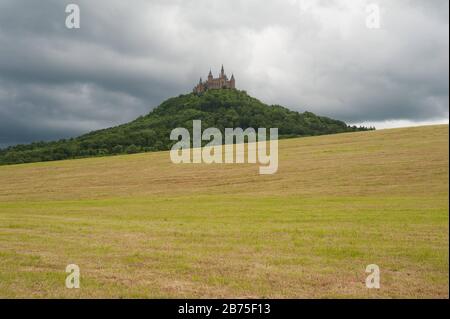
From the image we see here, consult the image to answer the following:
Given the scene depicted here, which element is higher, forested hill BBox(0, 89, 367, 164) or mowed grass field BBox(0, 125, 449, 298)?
forested hill BBox(0, 89, 367, 164)

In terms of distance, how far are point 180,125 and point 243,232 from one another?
8020 centimetres

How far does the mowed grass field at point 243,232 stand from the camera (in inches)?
452

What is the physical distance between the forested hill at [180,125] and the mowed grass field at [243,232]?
118ft

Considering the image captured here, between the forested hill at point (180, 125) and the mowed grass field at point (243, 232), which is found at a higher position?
the forested hill at point (180, 125)

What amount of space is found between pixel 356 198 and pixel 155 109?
4331 inches

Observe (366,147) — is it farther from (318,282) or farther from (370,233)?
(318,282)

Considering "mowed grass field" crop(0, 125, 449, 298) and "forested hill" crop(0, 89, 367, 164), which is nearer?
"mowed grass field" crop(0, 125, 449, 298)

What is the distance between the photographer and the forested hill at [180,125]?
3231 inches

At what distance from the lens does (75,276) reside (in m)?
12.0

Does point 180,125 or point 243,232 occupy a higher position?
point 180,125

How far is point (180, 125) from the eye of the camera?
9775 cm

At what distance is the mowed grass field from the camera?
11.5 m

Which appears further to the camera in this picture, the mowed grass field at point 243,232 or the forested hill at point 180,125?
the forested hill at point 180,125

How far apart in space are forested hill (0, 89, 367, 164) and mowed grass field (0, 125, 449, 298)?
3600 centimetres
